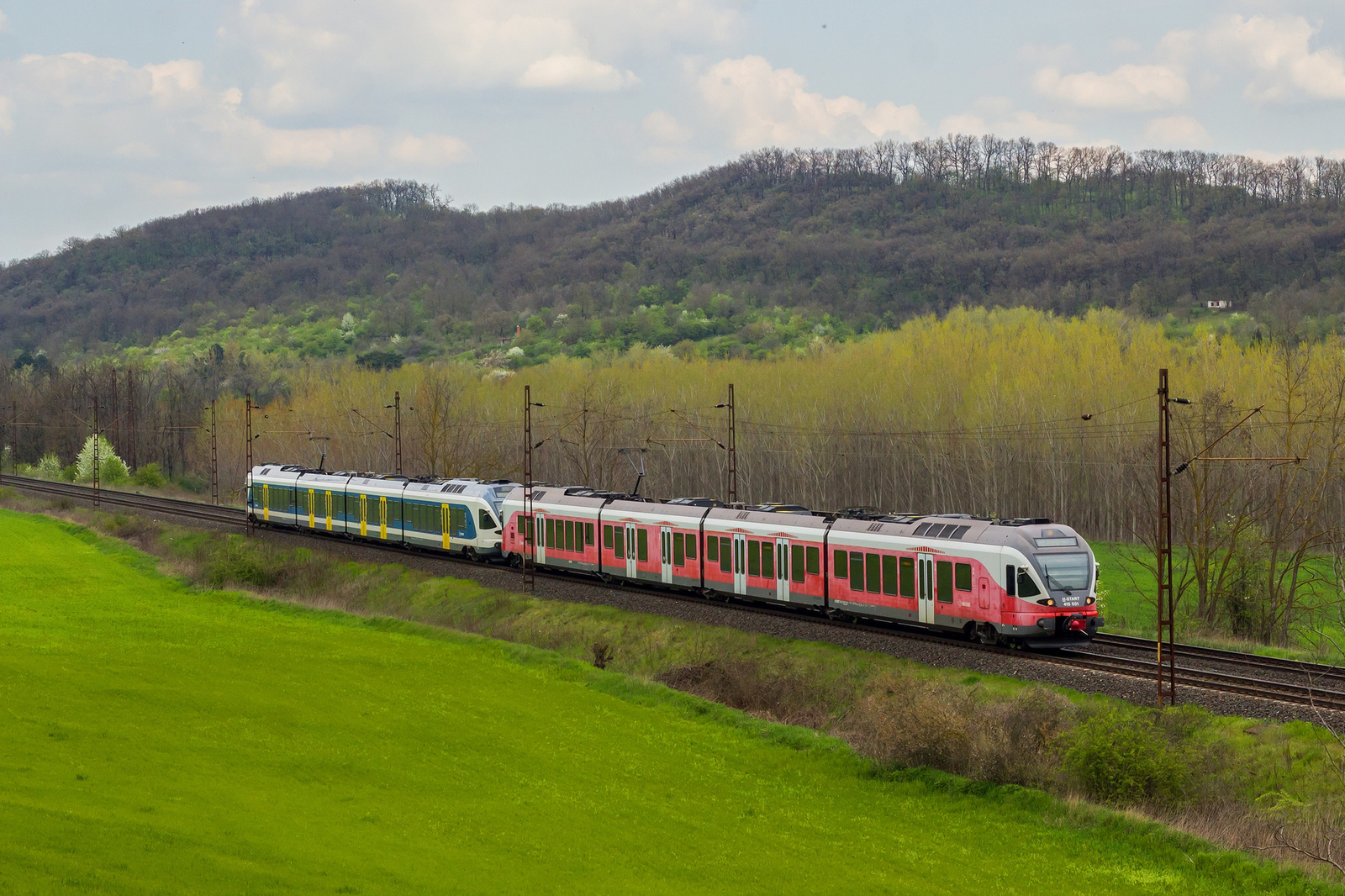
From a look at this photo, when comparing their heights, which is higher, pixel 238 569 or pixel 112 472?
pixel 112 472

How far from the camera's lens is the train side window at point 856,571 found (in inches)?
1396

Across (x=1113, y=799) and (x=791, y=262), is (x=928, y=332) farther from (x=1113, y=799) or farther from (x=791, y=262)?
(x=791, y=262)

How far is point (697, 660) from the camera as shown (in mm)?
35375

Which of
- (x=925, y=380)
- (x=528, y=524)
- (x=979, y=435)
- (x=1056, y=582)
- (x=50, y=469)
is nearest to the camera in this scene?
(x=1056, y=582)

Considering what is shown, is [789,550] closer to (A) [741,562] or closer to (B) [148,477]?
(A) [741,562]

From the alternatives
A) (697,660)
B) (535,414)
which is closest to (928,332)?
(535,414)

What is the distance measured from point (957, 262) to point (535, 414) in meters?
72.1

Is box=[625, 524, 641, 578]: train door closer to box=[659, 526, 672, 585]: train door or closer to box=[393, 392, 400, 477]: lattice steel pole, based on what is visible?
box=[659, 526, 672, 585]: train door

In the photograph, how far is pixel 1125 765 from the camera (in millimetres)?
22609

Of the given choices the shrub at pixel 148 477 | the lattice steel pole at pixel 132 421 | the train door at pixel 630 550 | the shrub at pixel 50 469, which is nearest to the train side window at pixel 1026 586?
the train door at pixel 630 550

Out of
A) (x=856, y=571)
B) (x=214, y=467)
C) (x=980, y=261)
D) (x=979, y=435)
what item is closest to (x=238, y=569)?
(x=856, y=571)

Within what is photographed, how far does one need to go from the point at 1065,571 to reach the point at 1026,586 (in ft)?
3.88

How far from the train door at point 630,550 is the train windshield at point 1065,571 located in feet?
56.0

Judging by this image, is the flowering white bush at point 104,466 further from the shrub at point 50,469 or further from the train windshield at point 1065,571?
the train windshield at point 1065,571
